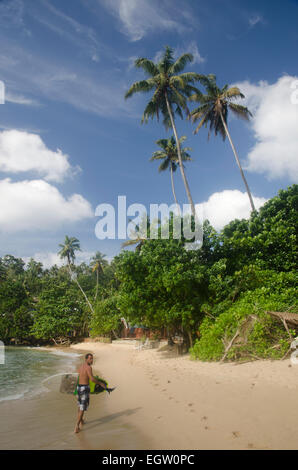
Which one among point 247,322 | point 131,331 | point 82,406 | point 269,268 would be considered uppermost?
point 269,268

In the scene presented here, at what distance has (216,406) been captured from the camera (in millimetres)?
6184

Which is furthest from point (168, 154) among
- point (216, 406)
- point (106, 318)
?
point (216, 406)

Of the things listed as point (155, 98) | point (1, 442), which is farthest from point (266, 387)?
point (155, 98)

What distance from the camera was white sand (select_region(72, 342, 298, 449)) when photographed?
4.50 metres

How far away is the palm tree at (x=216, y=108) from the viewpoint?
23.0m

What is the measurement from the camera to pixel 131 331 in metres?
34.5

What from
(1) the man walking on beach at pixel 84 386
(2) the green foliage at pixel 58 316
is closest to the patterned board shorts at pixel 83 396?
(1) the man walking on beach at pixel 84 386

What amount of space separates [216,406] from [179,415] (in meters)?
0.99

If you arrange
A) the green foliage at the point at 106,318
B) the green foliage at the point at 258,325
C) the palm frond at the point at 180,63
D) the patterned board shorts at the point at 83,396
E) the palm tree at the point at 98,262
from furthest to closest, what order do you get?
the palm tree at the point at 98,262 < the green foliage at the point at 106,318 < the palm frond at the point at 180,63 < the green foliage at the point at 258,325 < the patterned board shorts at the point at 83,396

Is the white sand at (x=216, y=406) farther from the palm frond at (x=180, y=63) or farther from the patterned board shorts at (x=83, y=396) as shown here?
the palm frond at (x=180, y=63)

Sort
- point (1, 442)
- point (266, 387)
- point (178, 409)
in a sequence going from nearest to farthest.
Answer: point (1, 442) < point (178, 409) < point (266, 387)

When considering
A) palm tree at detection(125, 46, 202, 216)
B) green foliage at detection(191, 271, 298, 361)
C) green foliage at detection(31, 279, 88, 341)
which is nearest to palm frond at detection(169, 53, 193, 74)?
palm tree at detection(125, 46, 202, 216)
